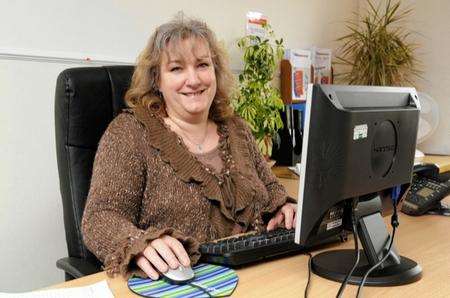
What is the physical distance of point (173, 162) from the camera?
1356 millimetres

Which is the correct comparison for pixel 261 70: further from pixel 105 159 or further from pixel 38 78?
pixel 105 159

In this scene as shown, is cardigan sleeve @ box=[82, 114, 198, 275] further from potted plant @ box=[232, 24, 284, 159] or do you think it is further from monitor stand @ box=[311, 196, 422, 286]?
potted plant @ box=[232, 24, 284, 159]

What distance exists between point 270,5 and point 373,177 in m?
1.91

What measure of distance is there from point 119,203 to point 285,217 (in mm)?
483

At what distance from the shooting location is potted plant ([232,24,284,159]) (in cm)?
225

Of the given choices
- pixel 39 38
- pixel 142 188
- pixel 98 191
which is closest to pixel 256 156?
pixel 142 188

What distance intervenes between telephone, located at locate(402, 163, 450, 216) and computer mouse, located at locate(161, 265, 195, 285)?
32.3 inches

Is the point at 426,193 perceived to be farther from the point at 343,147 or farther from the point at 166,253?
the point at 166,253

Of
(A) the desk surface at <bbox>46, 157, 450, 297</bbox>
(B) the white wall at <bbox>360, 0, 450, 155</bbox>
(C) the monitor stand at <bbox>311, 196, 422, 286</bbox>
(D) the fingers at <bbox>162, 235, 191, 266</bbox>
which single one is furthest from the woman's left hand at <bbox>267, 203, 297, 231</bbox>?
(B) the white wall at <bbox>360, 0, 450, 155</bbox>

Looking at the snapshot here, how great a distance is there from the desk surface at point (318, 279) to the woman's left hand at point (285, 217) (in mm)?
206

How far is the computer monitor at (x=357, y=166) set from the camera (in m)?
0.86

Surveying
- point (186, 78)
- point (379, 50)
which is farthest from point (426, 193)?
point (379, 50)

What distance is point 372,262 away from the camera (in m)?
0.99

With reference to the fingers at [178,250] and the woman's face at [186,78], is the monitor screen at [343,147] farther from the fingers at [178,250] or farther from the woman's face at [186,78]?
the woman's face at [186,78]
